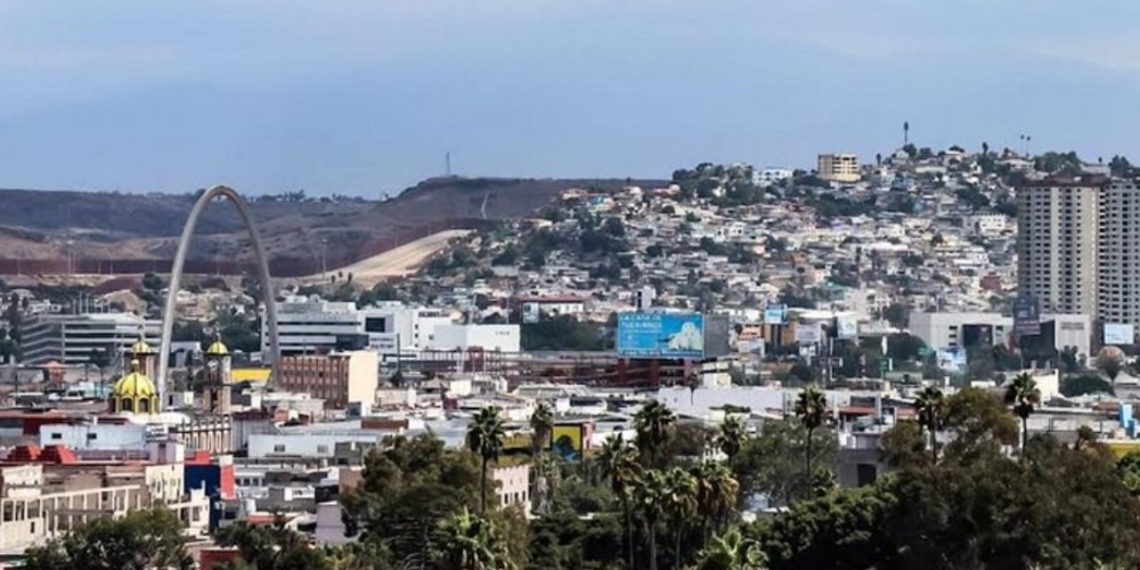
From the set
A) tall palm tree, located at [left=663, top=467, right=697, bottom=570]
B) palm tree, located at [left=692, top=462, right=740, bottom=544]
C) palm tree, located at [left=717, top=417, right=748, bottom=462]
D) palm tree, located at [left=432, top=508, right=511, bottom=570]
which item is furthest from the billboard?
palm tree, located at [left=432, top=508, right=511, bottom=570]

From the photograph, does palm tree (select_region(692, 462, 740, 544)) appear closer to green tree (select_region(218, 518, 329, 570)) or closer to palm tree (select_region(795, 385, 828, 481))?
green tree (select_region(218, 518, 329, 570))

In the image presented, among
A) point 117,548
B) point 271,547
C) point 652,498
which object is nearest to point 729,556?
point 652,498

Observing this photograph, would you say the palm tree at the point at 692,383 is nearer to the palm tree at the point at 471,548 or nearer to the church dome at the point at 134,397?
the church dome at the point at 134,397

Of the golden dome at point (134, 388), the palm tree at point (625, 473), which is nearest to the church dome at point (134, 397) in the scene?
the golden dome at point (134, 388)

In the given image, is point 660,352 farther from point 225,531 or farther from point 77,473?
point 225,531

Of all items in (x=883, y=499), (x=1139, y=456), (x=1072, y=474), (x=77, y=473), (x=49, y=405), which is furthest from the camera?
(x=49, y=405)

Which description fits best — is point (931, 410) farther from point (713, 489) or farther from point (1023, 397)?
point (713, 489)

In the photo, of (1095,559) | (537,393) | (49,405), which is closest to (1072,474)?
(1095,559)
